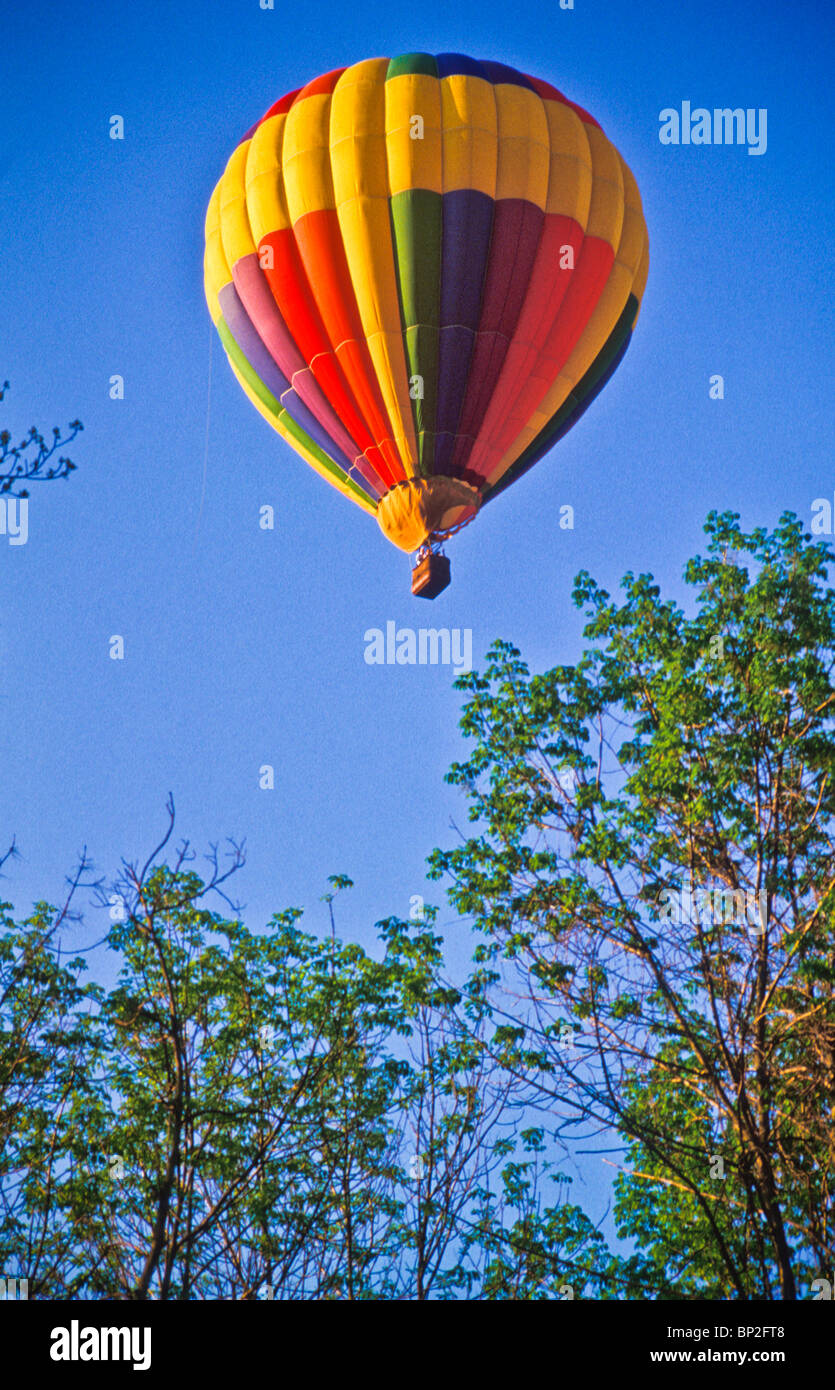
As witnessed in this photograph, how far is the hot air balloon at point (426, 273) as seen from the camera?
20172 mm

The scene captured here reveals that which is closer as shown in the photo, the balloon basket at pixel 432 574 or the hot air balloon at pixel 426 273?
the hot air balloon at pixel 426 273

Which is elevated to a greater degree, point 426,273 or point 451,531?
point 426,273

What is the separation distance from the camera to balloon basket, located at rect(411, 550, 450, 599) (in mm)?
20547

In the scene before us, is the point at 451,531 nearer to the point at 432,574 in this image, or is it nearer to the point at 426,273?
the point at 432,574

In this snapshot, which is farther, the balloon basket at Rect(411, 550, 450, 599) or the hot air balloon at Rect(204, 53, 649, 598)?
the balloon basket at Rect(411, 550, 450, 599)

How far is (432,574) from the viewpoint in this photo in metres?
20.6

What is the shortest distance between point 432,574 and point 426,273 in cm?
392

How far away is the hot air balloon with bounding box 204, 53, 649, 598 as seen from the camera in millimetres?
20172

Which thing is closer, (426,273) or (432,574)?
(426,273)

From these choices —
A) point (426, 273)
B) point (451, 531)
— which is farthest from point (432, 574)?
point (426, 273)

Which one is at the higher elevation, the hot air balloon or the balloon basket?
the hot air balloon

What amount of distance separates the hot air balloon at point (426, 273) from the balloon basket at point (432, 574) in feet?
0.08

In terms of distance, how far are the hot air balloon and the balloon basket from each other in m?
0.03
